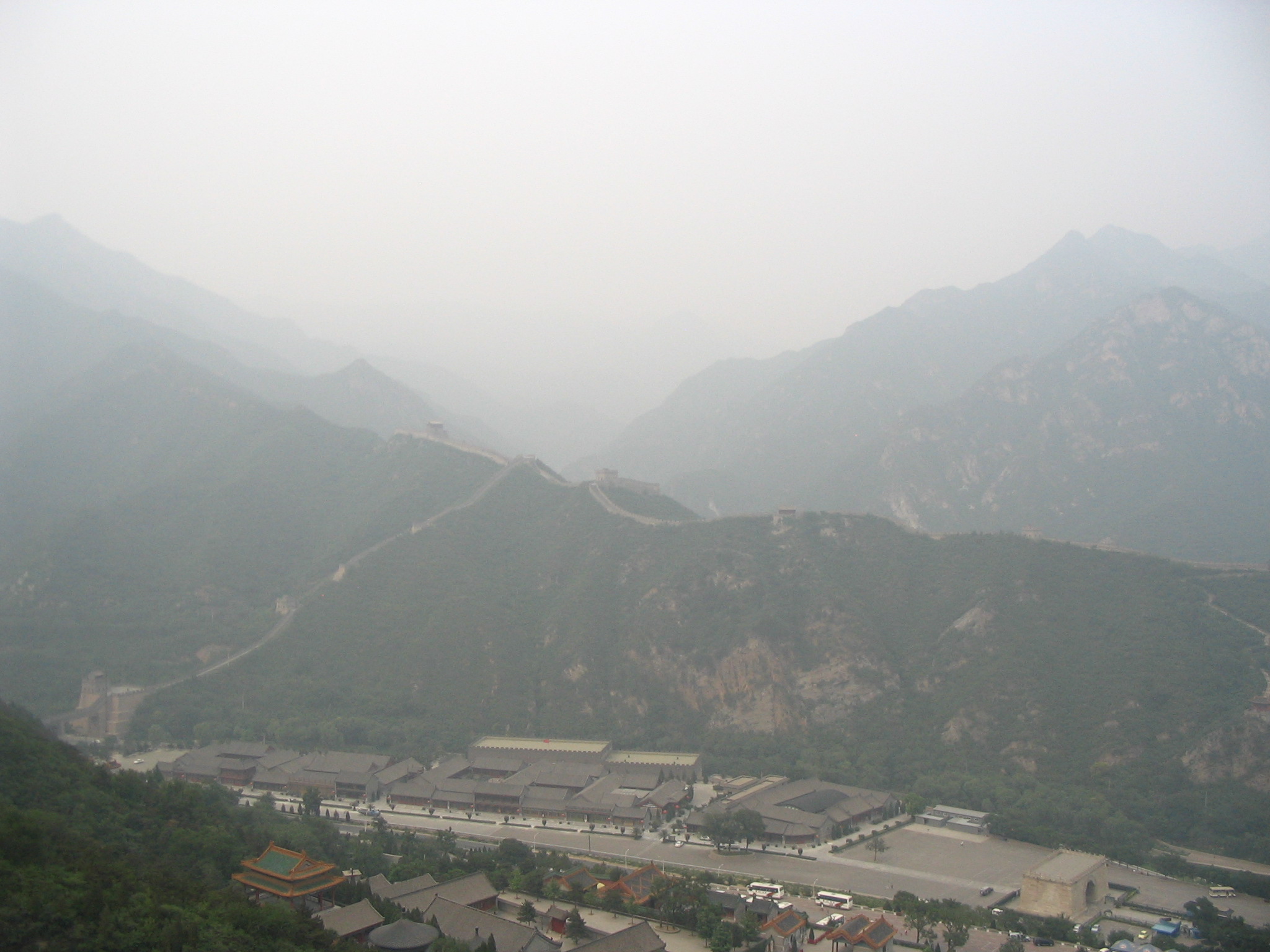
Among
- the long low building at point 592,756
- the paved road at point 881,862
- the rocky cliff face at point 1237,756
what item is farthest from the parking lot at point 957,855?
the long low building at point 592,756

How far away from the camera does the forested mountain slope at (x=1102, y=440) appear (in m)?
132

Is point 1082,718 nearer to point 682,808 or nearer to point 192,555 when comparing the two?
point 682,808

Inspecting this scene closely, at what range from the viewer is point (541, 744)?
231ft

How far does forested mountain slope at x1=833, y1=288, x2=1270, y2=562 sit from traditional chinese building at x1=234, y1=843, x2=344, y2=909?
104080 mm

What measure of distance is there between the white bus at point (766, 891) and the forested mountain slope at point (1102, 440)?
87.9m

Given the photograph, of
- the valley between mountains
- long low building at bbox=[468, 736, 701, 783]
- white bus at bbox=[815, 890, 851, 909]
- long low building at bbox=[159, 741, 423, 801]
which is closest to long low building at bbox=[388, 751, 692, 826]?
long low building at bbox=[468, 736, 701, 783]

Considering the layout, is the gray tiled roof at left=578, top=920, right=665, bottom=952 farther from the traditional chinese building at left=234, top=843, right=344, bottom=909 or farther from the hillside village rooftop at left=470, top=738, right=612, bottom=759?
the hillside village rooftop at left=470, top=738, right=612, bottom=759

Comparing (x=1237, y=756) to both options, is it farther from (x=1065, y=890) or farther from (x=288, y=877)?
(x=288, y=877)

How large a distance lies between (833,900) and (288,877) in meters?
22.1

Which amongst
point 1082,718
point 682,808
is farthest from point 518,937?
point 1082,718

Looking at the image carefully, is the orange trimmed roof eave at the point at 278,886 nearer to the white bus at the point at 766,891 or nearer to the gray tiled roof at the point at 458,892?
the gray tiled roof at the point at 458,892

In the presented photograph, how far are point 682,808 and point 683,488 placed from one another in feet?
336

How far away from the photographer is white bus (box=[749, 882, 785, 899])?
4556 centimetres

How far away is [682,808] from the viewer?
198ft
